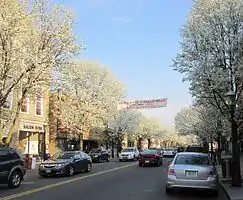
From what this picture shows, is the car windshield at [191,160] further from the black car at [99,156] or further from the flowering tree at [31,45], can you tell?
the black car at [99,156]

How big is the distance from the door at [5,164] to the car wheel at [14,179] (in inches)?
13.8

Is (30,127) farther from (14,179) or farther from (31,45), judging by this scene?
(14,179)

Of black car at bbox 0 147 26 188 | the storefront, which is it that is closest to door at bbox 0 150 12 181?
black car at bbox 0 147 26 188

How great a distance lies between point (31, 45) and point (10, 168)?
9.20 m

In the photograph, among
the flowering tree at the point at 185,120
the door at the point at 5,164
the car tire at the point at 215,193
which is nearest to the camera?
the car tire at the point at 215,193

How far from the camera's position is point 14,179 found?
56.7 ft

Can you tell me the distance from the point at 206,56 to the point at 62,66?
9.16 metres

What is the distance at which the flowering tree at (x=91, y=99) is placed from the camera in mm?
50000

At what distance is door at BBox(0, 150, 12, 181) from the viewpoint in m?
16.5

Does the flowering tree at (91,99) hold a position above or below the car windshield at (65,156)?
above

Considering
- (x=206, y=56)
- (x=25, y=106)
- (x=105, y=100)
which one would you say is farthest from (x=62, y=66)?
(x=105, y=100)

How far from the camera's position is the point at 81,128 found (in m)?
50.5

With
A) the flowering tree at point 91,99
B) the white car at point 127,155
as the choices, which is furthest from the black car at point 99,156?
the flowering tree at point 91,99

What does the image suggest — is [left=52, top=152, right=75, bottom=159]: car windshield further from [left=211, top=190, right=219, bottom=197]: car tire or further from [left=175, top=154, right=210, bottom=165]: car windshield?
[left=211, top=190, right=219, bottom=197]: car tire
